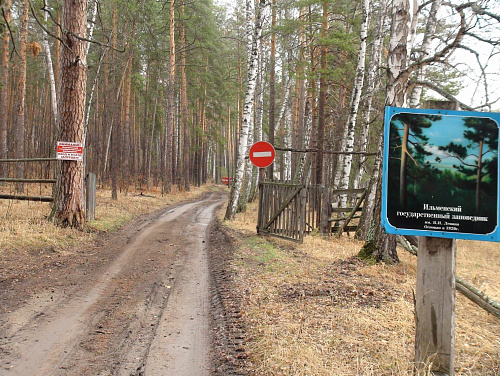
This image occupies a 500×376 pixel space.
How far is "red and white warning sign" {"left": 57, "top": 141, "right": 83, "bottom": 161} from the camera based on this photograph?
9.61 meters

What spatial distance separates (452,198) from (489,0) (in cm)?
425

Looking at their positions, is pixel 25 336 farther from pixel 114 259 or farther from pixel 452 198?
pixel 452 198

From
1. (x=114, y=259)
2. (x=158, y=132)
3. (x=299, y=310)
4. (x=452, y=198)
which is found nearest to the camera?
(x=452, y=198)

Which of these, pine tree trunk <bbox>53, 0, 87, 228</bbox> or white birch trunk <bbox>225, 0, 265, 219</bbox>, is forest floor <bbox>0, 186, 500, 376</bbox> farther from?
white birch trunk <bbox>225, 0, 265, 219</bbox>

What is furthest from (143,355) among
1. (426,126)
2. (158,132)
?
(158,132)

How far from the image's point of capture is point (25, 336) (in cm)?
393

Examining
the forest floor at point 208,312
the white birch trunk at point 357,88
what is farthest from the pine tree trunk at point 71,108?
the white birch trunk at point 357,88

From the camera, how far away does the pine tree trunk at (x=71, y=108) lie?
381 inches

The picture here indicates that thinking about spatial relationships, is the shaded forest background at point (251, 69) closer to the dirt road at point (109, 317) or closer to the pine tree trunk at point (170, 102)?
the pine tree trunk at point (170, 102)

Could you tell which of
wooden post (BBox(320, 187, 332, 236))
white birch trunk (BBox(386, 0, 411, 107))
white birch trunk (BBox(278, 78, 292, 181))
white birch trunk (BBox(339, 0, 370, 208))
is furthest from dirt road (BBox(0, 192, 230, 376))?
white birch trunk (BBox(278, 78, 292, 181))

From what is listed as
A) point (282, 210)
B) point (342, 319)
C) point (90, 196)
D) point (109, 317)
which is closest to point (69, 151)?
point (90, 196)

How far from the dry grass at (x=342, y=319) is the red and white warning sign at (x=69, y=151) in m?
5.31

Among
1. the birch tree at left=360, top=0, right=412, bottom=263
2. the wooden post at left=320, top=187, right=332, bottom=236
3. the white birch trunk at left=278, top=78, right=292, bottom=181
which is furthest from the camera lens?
the white birch trunk at left=278, top=78, right=292, bottom=181

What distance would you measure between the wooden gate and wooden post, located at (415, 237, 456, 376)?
22.8 ft
